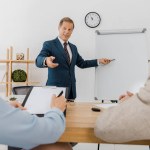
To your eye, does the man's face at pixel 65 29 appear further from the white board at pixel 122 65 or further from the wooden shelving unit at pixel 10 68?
the wooden shelving unit at pixel 10 68

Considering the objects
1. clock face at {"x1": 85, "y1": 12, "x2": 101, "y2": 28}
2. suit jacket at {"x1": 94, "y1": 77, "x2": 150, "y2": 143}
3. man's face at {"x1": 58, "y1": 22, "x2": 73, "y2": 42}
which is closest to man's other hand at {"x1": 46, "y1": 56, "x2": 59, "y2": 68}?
man's face at {"x1": 58, "y1": 22, "x2": 73, "y2": 42}

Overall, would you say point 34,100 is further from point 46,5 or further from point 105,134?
point 46,5

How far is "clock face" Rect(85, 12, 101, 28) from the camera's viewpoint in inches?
163

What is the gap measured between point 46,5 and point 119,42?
1613 mm

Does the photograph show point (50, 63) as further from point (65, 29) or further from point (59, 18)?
point (59, 18)

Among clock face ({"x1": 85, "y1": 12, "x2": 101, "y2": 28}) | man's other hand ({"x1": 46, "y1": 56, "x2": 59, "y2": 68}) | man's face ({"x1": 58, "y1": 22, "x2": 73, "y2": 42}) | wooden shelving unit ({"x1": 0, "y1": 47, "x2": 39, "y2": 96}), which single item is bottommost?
wooden shelving unit ({"x1": 0, "y1": 47, "x2": 39, "y2": 96})

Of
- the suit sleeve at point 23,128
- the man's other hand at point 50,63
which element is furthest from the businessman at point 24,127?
the man's other hand at point 50,63

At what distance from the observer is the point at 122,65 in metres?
3.15

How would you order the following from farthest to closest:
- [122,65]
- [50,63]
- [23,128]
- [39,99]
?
[122,65] < [50,63] < [39,99] < [23,128]

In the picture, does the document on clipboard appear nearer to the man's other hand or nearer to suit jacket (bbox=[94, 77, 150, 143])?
suit jacket (bbox=[94, 77, 150, 143])

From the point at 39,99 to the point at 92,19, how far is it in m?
2.96

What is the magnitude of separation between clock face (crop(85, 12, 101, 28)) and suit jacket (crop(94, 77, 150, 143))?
335 centimetres

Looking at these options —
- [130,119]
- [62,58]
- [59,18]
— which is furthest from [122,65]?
[130,119]

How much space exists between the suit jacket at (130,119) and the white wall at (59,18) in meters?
3.26
